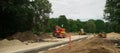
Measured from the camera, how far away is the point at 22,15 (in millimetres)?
52469

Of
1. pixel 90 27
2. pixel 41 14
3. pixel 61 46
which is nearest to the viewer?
pixel 61 46

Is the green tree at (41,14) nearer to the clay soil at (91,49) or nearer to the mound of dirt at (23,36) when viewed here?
the mound of dirt at (23,36)

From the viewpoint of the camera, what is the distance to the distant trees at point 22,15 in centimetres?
4326

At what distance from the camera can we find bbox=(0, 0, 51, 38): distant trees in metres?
43.3

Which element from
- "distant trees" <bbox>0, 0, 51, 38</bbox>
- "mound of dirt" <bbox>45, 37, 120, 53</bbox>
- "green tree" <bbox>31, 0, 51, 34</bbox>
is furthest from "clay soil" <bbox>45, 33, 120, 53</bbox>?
"green tree" <bbox>31, 0, 51, 34</bbox>

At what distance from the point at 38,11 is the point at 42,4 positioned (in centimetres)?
219

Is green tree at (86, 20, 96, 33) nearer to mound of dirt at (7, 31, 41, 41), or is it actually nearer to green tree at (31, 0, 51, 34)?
green tree at (31, 0, 51, 34)

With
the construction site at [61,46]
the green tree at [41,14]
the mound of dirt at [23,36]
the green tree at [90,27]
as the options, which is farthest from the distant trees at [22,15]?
the green tree at [90,27]

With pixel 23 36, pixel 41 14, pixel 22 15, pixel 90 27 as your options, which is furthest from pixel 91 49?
pixel 90 27

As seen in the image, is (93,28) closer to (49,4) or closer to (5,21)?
(49,4)

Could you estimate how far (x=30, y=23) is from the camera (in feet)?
201

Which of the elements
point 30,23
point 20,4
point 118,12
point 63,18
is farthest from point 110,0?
point 63,18

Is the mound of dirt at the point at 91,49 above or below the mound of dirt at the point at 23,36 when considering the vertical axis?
above

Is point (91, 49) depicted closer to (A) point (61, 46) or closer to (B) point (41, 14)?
(A) point (61, 46)
